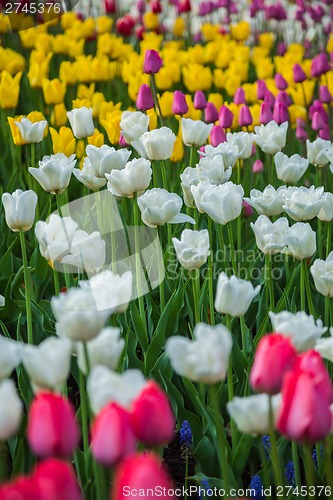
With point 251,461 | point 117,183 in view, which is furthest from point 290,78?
point 251,461

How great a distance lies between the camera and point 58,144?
3.17 metres

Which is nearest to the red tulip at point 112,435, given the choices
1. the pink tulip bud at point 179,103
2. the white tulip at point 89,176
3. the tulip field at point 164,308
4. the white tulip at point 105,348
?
the tulip field at point 164,308

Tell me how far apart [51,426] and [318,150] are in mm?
2028

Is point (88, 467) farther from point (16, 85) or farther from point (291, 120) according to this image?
point (291, 120)

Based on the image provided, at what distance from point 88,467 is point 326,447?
A: 490mm

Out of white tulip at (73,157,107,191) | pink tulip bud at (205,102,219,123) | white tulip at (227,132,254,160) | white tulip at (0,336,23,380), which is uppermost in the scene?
white tulip at (0,336,23,380)

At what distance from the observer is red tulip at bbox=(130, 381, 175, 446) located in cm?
113

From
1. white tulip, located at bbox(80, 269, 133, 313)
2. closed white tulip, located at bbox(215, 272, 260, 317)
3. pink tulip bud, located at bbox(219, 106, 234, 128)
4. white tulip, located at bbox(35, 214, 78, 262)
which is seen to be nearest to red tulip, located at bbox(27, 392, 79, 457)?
white tulip, located at bbox(80, 269, 133, 313)

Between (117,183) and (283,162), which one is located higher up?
(117,183)

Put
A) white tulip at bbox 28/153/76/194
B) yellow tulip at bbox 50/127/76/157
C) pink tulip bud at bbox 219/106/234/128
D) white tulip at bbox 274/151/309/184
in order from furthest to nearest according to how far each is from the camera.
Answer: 1. pink tulip bud at bbox 219/106/234/128
2. yellow tulip at bbox 50/127/76/157
3. white tulip at bbox 274/151/309/184
4. white tulip at bbox 28/153/76/194

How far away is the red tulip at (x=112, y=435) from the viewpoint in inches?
42.9

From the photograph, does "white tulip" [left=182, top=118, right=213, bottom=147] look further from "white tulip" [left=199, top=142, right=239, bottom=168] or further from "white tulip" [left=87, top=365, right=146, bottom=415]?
"white tulip" [left=87, top=365, right=146, bottom=415]

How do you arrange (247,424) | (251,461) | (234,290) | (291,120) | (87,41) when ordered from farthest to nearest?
(87,41), (291,120), (251,461), (234,290), (247,424)

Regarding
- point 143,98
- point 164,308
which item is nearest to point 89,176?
point 164,308
